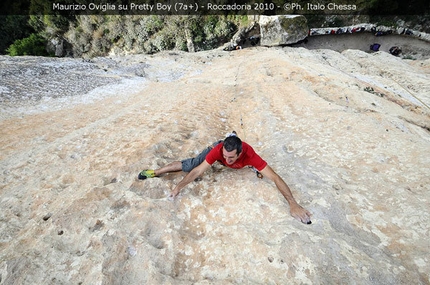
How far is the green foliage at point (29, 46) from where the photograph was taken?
21062mm

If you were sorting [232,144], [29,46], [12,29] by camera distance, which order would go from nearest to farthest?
[232,144]
[29,46]
[12,29]

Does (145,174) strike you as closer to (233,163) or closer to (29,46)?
(233,163)

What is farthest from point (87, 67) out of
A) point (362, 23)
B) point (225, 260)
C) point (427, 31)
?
point (427, 31)

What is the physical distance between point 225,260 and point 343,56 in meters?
14.1

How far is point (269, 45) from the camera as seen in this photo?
50.5 feet

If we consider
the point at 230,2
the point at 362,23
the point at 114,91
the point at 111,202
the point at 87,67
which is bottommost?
the point at 111,202

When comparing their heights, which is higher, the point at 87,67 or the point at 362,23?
the point at 362,23

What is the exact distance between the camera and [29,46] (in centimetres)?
2200

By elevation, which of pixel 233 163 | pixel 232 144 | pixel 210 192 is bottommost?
pixel 210 192

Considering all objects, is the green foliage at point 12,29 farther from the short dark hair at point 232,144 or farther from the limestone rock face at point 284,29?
the short dark hair at point 232,144

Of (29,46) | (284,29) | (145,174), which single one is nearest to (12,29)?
(29,46)

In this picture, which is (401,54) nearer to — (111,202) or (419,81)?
(419,81)

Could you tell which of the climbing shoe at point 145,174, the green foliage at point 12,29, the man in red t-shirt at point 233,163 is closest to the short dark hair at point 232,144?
the man in red t-shirt at point 233,163

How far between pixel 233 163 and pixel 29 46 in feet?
93.0
